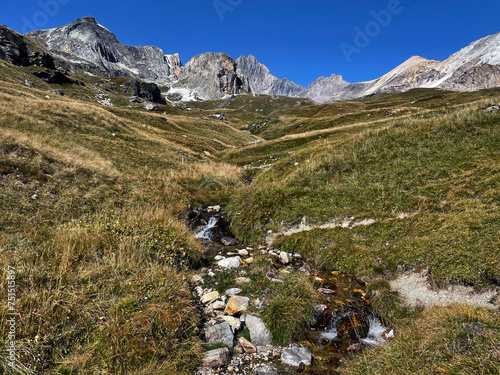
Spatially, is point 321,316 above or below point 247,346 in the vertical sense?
below

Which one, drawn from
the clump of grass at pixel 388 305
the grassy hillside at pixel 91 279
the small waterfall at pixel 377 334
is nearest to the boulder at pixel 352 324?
the small waterfall at pixel 377 334

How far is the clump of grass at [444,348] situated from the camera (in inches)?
176

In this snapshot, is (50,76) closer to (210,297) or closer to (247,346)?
(210,297)

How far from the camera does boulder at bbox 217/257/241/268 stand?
408 inches

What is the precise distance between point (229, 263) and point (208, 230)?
5.84 meters

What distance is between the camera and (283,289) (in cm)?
815

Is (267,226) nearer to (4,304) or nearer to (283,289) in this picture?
(283,289)

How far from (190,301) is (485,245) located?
953 centimetres

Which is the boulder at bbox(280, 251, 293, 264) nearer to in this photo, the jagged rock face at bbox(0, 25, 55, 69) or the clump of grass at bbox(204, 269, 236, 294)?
the clump of grass at bbox(204, 269, 236, 294)

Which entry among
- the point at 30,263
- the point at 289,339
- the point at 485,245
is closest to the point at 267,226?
the point at 289,339

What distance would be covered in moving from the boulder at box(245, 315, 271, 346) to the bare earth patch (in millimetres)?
4830

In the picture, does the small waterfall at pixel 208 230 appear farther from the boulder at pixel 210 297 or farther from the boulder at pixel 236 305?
the boulder at pixel 236 305

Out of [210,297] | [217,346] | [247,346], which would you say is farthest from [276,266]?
[217,346]

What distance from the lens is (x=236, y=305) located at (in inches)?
300
